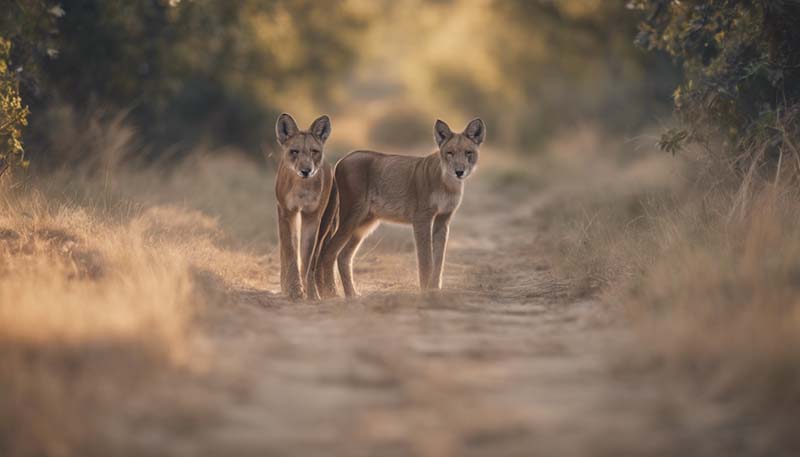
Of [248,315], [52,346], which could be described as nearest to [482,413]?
[52,346]

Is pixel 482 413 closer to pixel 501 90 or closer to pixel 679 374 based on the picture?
pixel 679 374

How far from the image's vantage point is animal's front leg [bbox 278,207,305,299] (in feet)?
28.3

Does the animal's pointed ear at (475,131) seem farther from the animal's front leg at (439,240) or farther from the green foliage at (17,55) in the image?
the green foliage at (17,55)

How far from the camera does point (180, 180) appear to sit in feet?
46.6

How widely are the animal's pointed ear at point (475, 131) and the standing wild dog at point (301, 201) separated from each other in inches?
60.8

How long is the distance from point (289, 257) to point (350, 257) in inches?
33.5

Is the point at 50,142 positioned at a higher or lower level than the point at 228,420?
higher

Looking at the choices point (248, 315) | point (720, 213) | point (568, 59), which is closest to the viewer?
point (248, 315)

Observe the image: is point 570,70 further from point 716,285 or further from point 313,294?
point 716,285

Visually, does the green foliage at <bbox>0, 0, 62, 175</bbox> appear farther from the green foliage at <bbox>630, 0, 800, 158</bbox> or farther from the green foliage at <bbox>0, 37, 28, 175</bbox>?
the green foliage at <bbox>630, 0, 800, 158</bbox>

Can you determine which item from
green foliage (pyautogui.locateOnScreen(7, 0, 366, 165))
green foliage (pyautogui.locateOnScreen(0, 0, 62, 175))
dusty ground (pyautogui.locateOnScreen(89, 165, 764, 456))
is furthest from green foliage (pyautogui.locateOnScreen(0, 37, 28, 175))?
dusty ground (pyautogui.locateOnScreen(89, 165, 764, 456))

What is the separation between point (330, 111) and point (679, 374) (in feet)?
112

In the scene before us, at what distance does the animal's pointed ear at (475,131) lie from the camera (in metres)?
9.48

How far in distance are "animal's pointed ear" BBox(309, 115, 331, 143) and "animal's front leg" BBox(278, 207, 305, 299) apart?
83cm
